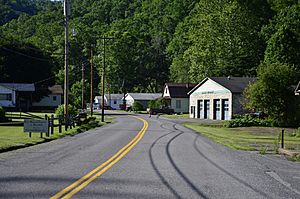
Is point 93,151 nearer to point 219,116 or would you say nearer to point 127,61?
point 219,116

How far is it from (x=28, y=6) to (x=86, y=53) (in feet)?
96.0

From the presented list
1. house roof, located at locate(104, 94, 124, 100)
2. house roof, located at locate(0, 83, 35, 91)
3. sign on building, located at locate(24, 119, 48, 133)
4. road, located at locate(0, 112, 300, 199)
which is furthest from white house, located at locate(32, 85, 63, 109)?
road, located at locate(0, 112, 300, 199)

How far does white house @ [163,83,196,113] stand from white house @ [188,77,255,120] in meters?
18.1

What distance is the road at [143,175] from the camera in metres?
9.37

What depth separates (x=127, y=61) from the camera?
11056 cm

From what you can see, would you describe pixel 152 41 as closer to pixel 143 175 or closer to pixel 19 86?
pixel 19 86

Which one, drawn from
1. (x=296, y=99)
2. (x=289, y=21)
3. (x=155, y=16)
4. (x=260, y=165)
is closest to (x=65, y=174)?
(x=260, y=165)

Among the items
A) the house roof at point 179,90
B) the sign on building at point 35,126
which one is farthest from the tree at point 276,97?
the house roof at point 179,90

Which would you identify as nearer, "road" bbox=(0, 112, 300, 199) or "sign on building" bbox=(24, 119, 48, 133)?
"road" bbox=(0, 112, 300, 199)

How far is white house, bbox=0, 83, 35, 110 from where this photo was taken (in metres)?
77.5

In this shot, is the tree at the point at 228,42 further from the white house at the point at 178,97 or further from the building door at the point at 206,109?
the building door at the point at 206,109

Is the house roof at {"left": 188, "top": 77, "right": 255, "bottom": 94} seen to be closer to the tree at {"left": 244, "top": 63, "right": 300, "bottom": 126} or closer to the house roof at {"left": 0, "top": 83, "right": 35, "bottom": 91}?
the tree at {"left": 244, "top": 63, "right": 300, "bottom": 126}

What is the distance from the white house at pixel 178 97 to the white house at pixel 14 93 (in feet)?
79.0

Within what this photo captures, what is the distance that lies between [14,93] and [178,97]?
92.8 feet
